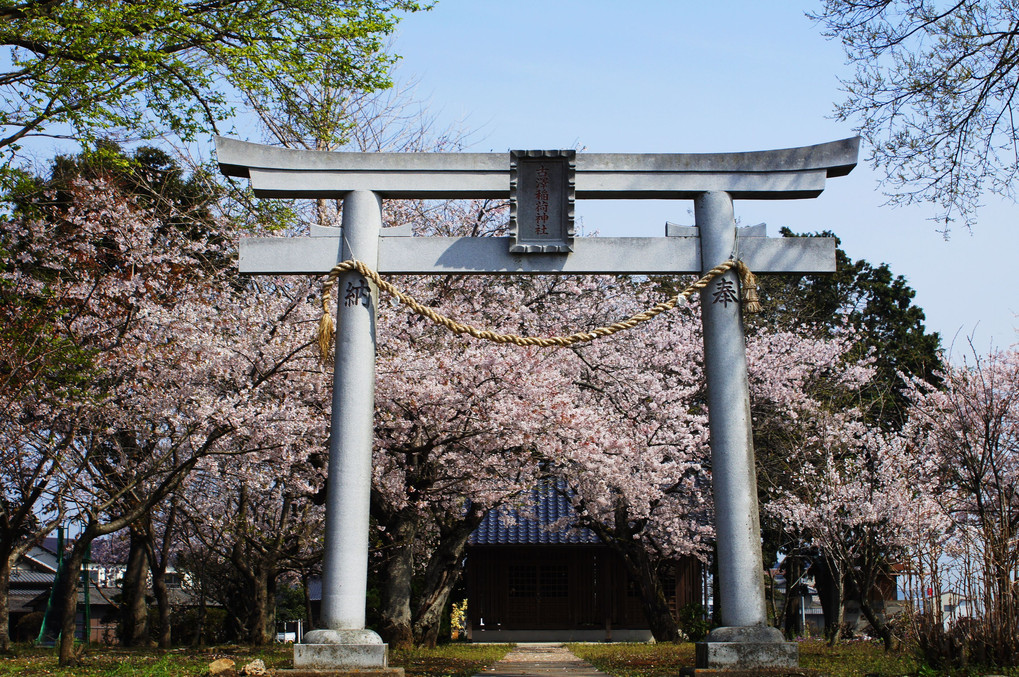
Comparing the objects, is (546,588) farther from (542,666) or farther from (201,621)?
(542,666)

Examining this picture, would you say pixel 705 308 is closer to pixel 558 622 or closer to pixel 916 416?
pixel 916 416

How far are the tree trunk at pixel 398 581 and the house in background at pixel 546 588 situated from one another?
9192 mm

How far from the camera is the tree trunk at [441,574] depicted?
1498 centimetres

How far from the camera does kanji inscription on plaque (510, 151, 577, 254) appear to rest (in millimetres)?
7883

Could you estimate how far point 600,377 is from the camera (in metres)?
16.2

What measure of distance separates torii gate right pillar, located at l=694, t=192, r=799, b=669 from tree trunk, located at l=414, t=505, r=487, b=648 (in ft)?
25.9

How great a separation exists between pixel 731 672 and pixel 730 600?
606 millimetres

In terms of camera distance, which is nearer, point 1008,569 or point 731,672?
point 731,672

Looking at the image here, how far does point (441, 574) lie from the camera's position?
49.5ft

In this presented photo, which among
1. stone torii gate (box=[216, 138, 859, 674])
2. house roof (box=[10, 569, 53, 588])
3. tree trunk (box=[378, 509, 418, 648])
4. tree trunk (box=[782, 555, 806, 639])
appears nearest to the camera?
stone torii gate (box=[216, 138, 859, 674])

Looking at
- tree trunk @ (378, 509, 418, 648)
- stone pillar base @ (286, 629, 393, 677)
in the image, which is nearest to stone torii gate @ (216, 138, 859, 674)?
stone pillar base @ (286, 629, 393, 677)

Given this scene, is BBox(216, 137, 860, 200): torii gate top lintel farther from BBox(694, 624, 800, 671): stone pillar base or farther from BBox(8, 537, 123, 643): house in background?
BBox(8, 537, 123, 643): house in background

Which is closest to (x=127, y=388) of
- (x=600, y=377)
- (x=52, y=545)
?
(x=600, y=377)

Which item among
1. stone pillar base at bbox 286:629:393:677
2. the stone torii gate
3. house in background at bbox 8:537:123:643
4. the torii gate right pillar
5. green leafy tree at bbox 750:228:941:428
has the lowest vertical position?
house in background at bbox 8:537:123:643
